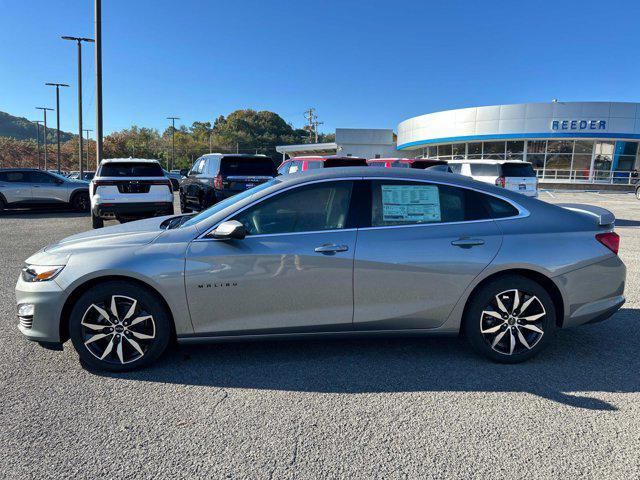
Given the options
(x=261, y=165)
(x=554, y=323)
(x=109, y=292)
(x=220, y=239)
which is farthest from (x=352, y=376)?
(x=261, y=165)

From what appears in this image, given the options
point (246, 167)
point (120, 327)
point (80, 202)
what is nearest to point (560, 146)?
point (246, 167)

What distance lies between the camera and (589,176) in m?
A: 34.7

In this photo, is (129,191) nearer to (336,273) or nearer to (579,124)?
(336,273)

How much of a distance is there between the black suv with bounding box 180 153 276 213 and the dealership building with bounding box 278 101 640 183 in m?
29.0

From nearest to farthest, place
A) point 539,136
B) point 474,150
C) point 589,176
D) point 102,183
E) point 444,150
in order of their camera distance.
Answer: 1. point 102,183
2. point 539,136
3. point 589,176
4. point 474,150
5. point 444,150

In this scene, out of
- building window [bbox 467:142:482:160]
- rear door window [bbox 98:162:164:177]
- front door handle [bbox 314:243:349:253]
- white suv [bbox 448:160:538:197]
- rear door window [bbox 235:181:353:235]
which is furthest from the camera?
building window [bbox 467:142:482:160]

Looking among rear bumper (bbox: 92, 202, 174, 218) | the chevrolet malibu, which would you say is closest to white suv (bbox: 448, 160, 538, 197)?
rear bumper (bbox: 92, 202, 174, 218)

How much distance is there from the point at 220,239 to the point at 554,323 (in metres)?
2.80

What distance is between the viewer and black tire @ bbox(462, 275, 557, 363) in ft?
12.4

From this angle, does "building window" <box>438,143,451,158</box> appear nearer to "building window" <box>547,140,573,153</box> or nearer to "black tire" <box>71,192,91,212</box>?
Answer: "building window" <box>547,140,573,153</box>

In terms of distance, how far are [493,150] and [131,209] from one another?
3358 cm

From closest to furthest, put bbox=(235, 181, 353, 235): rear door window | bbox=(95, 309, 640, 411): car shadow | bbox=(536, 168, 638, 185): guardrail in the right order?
bbox=(95, 309, 640, 411): car shadow
bbox=(235, 181, 353, 235): rear door window
bbox=(536, 168, 638, 185): guardrail

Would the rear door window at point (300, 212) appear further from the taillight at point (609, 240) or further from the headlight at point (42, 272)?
the taillight at point (609, 240)

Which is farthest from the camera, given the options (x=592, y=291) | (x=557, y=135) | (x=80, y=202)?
(x=557, y=135)
